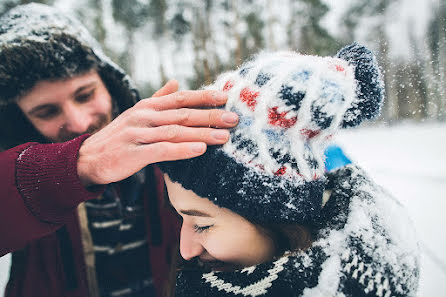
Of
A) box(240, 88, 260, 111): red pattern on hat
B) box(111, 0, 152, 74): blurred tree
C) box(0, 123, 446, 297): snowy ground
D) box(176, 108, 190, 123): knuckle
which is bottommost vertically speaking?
box(0, 123, 446, 297): snowy ground

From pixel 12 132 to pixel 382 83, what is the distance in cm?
230

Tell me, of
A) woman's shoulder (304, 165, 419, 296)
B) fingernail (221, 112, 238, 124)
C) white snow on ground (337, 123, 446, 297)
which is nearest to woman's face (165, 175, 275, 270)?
woman's shoulder (304, 165, 419, 296)

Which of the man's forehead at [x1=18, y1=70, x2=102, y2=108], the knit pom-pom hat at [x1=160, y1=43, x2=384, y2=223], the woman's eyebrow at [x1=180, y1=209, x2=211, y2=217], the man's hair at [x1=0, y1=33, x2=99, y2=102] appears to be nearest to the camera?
the knit pom-pom hat at [x1=160, y1=43, x2=384, y2=223]

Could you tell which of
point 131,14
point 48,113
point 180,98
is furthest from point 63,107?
point 131,14

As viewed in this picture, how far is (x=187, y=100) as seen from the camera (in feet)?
2.82

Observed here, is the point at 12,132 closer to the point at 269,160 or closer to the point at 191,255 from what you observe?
the point at 191,255

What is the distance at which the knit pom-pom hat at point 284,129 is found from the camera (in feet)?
2.43

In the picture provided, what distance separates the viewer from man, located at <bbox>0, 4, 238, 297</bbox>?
2.75ft

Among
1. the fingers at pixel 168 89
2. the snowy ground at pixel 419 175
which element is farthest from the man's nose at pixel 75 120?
the fingers at pixel 168 89

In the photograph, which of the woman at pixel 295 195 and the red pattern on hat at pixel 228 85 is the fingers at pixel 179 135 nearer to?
the woman at pixel 295 195

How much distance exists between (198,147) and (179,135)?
79 mm

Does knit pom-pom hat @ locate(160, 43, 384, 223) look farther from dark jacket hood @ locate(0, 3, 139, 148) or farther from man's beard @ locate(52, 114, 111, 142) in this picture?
dark jacket hood @ locate(0, 3, 139, 148)

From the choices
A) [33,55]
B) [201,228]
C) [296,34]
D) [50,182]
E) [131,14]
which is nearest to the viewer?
[50,182]

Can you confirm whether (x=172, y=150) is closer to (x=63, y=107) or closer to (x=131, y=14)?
(x=63, y=107)
